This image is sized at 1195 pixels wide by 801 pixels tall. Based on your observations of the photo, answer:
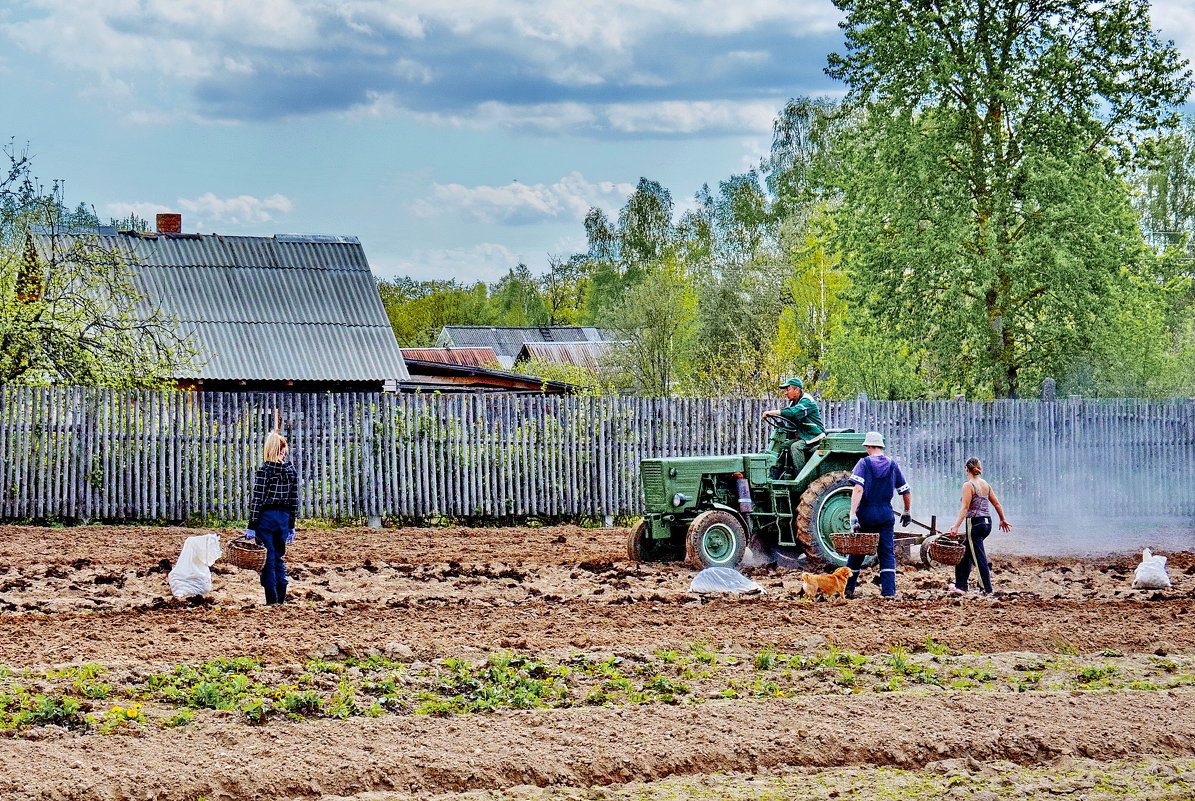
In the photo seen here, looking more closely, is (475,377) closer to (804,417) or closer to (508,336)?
(804,417)

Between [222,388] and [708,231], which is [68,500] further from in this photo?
[708,231]

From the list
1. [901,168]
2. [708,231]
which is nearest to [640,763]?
[901,168]

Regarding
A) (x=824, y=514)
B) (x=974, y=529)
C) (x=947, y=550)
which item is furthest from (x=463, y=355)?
(x=947, y=550)

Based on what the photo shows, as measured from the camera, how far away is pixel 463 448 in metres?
21.0

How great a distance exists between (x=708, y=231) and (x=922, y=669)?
6045 centimetres

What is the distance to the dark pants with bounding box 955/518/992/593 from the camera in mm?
13070

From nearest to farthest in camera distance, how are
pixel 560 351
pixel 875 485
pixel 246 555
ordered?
1. pixel 246 555
2. pixel 875 485
3. pixel 560 351

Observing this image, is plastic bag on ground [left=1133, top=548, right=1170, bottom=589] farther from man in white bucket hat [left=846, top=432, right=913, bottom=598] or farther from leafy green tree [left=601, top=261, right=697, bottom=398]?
leafy green tree [left=601, top=261, right=697, bottom=398]

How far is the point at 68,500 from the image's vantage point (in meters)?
20.4

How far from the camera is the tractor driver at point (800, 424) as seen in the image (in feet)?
47.0

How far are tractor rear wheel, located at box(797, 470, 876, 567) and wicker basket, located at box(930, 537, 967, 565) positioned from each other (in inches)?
50.9

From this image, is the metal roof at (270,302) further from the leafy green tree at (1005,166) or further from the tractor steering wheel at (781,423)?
the tractor steering wheel at (781,423)

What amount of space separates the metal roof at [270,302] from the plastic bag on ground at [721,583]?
1635 cm

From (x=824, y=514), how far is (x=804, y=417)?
3.47 feet
